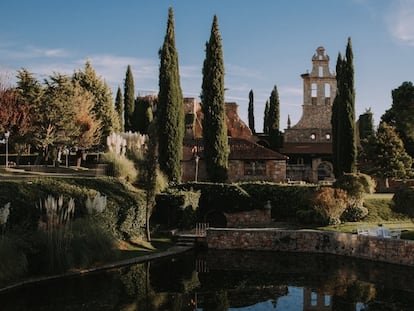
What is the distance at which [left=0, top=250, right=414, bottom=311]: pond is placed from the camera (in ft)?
37.6

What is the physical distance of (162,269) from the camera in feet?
50.6

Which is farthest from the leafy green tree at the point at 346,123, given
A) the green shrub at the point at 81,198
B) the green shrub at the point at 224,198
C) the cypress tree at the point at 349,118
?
the green shrub at the point at 81,198

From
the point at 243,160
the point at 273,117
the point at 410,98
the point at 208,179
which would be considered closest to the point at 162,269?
the point at 208,179

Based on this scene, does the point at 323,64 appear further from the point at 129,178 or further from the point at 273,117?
the point at 129,178

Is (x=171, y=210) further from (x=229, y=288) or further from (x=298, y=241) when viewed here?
(x=229, y=288)

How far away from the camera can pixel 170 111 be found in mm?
25734

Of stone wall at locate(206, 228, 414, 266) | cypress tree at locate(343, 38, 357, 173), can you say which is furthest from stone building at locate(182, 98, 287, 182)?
stone wall at locate(206, 228, 414, 266)

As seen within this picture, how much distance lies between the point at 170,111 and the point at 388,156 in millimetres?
15571

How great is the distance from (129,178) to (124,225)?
137 inches

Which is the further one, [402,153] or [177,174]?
[402,153]

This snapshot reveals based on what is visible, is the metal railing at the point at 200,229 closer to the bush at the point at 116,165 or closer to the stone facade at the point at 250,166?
the bush at the point at 116,165

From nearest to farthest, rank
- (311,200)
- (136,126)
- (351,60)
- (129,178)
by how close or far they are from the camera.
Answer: (129,178) < (311,200) < (351,60) < (136,126)

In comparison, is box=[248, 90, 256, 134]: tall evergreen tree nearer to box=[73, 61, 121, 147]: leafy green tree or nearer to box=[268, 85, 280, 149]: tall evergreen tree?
box=[268, 85, 280, 149]: tall evergreen tree

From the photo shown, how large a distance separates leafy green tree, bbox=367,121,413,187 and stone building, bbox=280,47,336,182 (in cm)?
873
